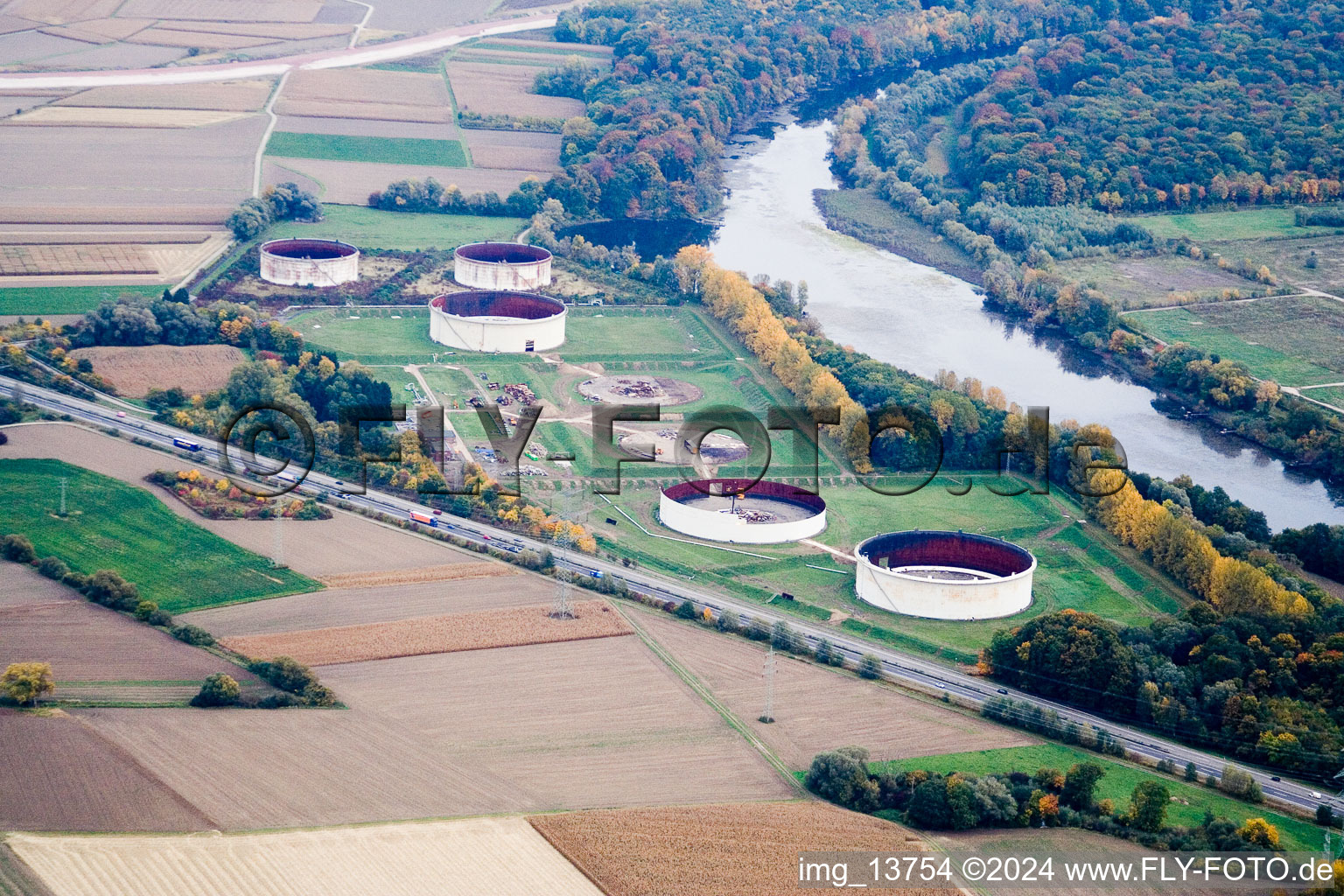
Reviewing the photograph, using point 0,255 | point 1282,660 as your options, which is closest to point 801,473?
point 1282,660

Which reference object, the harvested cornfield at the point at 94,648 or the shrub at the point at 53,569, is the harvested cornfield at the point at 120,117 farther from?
the harvested cornfield at the point at 94,648

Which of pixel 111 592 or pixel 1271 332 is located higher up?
pixel 1271 332

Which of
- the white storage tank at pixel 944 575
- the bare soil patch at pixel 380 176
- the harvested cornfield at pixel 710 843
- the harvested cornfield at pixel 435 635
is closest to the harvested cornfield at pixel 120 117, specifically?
the bare soil patch at pixel 380 176

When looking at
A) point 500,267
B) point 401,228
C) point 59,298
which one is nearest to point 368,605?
point 59,298

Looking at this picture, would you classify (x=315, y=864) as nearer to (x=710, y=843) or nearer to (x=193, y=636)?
(x=710, y=843)

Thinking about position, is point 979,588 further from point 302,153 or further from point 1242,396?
point 302,153

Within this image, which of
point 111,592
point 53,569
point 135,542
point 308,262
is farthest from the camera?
point 308,262

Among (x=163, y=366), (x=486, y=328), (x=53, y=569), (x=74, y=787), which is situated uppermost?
(x=486, y=328)
